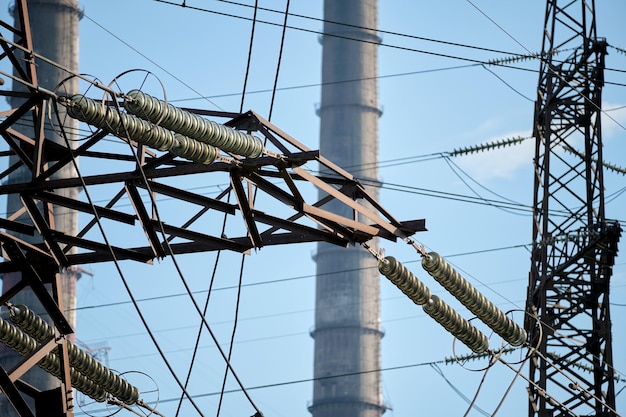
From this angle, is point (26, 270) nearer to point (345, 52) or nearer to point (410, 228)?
point (410, 228)

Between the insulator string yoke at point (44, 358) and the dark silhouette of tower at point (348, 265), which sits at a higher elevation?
the dark silhouette of tower at point (348, 265)

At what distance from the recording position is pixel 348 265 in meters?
79.8

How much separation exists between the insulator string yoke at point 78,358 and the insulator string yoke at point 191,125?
4612mm

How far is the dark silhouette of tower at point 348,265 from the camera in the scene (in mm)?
78500

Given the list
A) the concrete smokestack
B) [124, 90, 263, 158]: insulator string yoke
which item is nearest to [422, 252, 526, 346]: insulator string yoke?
[124, 90, 263, 158]: insulator string yoke

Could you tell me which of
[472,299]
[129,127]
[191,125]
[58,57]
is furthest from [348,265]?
[129,127]

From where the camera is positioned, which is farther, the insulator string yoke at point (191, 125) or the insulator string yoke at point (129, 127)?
the insulator string yoke at point (191, 125)

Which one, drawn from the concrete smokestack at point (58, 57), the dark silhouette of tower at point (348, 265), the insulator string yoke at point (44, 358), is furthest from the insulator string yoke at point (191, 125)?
the dark silhouette of tower at point (348, 265)

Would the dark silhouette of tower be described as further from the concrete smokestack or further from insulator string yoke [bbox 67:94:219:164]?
insulator string yoke [bbox 67:94:219:164]

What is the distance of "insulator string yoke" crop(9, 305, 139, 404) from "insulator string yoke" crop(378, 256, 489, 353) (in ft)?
13.7

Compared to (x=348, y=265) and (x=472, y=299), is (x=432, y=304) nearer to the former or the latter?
(x=472, y=299)

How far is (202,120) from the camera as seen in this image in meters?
14.2

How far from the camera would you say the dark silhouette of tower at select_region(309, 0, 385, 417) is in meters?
78.5

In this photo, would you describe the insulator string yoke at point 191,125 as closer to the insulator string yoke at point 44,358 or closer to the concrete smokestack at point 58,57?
the insulator string yoke at point 44,358
